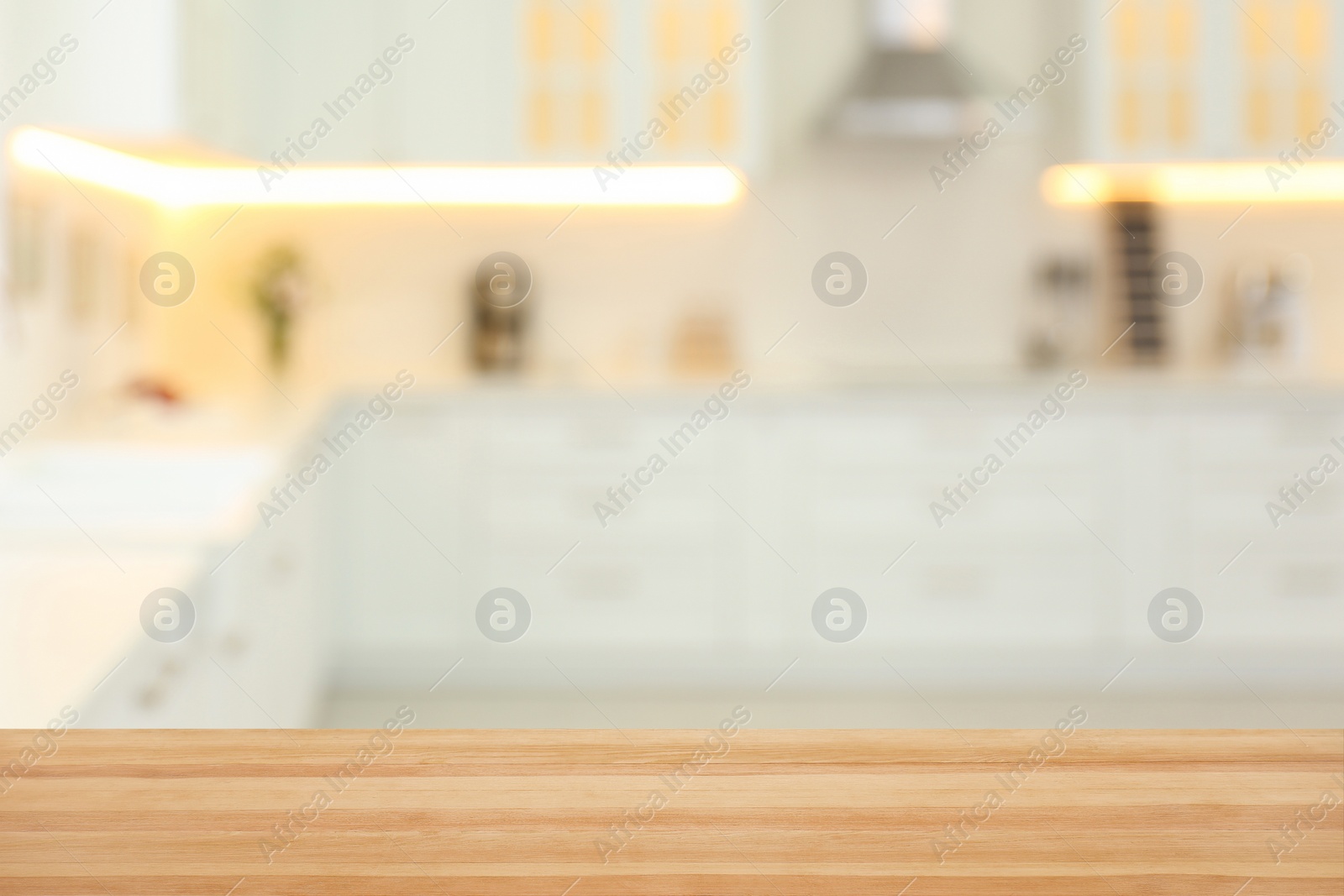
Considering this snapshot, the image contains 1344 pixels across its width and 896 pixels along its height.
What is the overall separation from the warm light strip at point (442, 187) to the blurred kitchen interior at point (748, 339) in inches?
1.5

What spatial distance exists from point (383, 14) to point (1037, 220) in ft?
6.81

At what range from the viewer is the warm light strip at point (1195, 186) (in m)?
3.39

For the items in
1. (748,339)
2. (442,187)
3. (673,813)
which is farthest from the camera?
(748,339)

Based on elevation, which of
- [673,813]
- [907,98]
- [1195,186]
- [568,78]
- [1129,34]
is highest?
[568,78]

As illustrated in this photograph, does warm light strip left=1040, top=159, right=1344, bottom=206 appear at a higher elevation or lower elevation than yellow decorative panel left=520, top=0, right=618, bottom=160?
lower

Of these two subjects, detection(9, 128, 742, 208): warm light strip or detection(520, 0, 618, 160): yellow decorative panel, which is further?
detection(9, 128, 742, 208): warm light strip

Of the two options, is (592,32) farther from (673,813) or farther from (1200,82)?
(673,813)

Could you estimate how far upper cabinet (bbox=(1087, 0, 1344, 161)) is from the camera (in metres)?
3.12

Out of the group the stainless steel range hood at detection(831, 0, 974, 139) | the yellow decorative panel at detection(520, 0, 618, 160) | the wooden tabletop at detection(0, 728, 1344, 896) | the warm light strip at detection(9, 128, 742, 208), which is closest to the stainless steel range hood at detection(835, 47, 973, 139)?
the stainless steel range hood at detection(831, 0, 974, 139)

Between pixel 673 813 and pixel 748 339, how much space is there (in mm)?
3173

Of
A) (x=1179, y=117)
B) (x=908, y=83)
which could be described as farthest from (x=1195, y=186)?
(x=908, y=83)

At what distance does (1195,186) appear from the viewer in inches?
135

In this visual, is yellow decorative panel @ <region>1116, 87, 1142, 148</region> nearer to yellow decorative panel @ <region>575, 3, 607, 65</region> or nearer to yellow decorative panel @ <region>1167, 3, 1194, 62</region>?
yellow decorative panel @ <region>1167, 3, 1194, 62</region>

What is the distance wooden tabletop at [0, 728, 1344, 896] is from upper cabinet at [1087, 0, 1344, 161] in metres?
3.08
